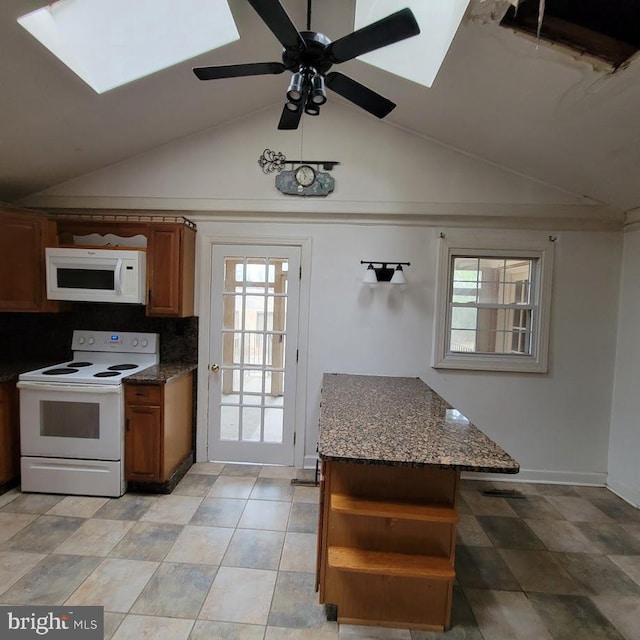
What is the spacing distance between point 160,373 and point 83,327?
101cm

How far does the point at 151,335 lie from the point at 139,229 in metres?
0.89

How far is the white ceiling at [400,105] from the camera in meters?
1.74

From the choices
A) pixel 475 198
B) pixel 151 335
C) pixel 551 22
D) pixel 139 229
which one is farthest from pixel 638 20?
pixel 151 335

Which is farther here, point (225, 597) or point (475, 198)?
point (475, 198)

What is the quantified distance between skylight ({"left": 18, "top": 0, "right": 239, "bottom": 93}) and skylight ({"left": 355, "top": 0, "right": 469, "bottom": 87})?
803mm

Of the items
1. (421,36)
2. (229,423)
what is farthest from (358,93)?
(229,423)

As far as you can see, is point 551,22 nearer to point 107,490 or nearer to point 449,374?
point 449,374

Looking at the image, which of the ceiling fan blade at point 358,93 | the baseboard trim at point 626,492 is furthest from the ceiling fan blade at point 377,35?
the baseboard trim at point 626,492

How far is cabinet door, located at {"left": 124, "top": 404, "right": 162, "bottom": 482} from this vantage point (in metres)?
2.53

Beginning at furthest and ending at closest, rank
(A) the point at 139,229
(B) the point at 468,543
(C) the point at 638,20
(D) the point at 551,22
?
1. (A) the point at 139,229
2. (B) the point at 468,543
3. (D) the point at 551,22
4. (C) the point at 638,20

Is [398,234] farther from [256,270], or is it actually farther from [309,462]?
[309,462]

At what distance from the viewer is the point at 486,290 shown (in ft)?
9.94

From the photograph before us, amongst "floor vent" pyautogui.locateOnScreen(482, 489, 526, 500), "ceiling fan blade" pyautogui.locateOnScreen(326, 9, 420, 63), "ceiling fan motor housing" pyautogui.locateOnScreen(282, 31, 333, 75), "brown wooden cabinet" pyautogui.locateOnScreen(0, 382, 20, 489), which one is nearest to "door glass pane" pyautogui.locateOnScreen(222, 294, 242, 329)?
"brown wooden cabinet" pyautogui.locateOnScreen(0, 382, 20, 489)

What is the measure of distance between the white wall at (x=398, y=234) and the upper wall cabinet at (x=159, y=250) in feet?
0.84
